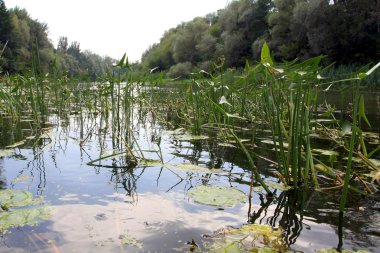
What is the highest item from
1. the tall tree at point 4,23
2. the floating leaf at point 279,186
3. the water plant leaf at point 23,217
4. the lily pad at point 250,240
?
the tall tree at point 4,23

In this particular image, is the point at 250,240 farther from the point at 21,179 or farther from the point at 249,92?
the point at 249,92

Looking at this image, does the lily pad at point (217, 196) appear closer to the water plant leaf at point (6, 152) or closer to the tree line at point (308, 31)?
the water plant leaf at point (6, 152)

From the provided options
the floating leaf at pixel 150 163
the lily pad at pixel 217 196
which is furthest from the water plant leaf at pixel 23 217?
the floating leaf at pixel 150 163

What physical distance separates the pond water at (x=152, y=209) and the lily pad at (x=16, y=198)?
7 cm

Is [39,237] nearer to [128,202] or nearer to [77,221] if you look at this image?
[77,221]

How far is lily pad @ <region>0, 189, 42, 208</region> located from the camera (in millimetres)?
1598

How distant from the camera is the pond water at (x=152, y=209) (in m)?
1.33

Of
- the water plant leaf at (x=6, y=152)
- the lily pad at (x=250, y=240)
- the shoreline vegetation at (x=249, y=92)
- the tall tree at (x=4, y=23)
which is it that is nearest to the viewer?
the lily pad at (x=250, y=240)

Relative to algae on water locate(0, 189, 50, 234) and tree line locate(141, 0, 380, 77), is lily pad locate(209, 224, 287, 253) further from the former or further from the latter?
tree line locate(141, 0, 380, 77)

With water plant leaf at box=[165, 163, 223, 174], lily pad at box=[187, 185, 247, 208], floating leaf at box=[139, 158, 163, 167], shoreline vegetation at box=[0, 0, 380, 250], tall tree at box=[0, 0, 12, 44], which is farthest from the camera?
tall tree at box=[0, 0, 12, 44]

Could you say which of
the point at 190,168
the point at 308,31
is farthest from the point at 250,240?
the point at 308,31

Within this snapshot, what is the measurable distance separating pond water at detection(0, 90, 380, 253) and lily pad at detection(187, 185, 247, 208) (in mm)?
31

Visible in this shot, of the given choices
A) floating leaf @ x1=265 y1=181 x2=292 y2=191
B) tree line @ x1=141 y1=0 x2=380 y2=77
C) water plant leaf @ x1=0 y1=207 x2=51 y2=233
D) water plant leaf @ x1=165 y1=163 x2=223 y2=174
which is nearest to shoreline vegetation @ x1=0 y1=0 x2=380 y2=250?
floating leaf @ x1=265 y1=181 x2=292 y2=191

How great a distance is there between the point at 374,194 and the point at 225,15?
42.4 meters
